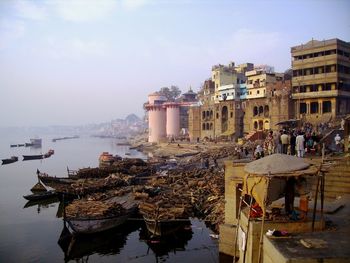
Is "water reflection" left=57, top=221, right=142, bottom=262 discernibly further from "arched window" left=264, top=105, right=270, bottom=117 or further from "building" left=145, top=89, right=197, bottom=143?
"building" left=145, top=89, right=197, bottom=143

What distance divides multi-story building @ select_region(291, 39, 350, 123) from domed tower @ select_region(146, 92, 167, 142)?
40394 millimetres

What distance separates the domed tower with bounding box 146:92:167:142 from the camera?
86.5 m

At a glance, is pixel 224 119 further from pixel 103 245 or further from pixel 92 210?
pixel 103 245

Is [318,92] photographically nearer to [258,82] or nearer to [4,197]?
[258,82]

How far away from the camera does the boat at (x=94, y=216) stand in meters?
20.4

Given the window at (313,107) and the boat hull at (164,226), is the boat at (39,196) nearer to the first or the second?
the boat hull at (164,226)

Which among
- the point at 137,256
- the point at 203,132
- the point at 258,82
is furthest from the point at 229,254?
the point at 203,132

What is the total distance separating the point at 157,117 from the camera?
8644 cm

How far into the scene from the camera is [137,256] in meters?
18.6

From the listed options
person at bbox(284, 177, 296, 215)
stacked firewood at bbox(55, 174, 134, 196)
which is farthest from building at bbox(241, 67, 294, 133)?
person at bbox(284, 177, 296, 215)

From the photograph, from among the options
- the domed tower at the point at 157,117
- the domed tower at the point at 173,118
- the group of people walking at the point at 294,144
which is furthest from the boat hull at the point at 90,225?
the domed tower at the point at 157,117

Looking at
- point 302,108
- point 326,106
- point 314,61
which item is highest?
point 314,61

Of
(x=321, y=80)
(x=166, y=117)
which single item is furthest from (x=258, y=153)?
(x=166, y=117)

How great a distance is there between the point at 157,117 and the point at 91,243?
66.6 m
